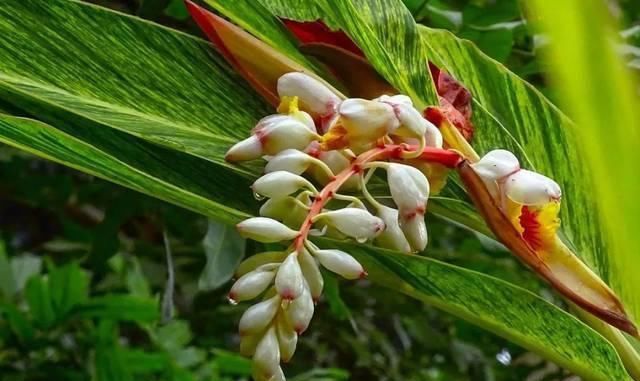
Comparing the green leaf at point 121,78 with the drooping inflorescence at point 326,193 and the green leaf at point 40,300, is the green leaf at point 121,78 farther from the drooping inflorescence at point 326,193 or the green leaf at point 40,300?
the green leaf at point 40,300

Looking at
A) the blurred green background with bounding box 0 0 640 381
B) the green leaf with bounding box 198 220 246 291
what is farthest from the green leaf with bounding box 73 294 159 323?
the green leaf with bounding box 198 220 246 291

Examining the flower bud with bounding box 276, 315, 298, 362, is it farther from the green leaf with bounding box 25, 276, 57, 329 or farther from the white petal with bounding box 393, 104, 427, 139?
the green leaf with bounding box 25, 276, 57, 329

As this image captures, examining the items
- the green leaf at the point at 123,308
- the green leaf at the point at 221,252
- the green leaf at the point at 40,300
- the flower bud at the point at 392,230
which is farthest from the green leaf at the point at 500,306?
the green leaf at the point at 40,300

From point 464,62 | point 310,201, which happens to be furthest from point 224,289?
point 310,201

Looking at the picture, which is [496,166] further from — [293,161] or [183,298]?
[183,298]

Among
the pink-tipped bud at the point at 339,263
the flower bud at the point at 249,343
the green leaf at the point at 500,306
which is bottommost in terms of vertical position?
the green leaf at the point at 500,306
